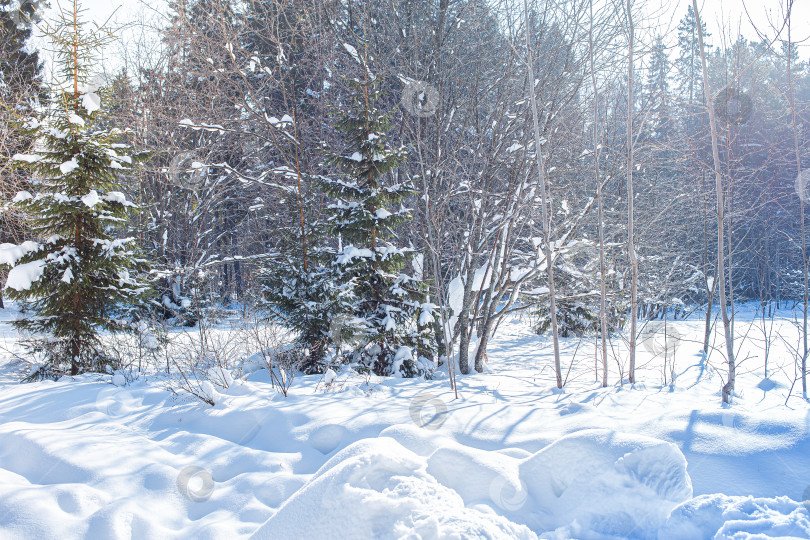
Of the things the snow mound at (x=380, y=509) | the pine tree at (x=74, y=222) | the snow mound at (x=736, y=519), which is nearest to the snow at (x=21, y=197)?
the pine tree at (x=74, y=222)

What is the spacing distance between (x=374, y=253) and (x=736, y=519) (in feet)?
19.1

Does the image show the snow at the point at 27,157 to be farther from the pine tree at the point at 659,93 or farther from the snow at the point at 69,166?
the pine tree at the point at 659,93

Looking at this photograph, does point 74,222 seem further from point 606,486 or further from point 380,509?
point 606,486

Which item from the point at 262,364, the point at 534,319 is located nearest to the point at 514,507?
the point at 262,364

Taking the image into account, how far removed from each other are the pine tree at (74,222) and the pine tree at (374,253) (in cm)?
332

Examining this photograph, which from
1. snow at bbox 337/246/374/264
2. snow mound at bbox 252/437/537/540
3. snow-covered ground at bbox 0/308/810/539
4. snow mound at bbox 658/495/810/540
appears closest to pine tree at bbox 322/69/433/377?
snow at bbox 337/246/374/264

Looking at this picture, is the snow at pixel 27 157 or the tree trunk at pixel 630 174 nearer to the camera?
the tree trunk at pixel 630 174

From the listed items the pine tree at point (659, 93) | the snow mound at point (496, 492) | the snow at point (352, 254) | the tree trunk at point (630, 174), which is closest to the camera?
the snow mound at point (496, 492)

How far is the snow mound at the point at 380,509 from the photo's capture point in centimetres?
185

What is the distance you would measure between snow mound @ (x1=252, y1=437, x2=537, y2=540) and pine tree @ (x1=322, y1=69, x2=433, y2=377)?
15.4ft

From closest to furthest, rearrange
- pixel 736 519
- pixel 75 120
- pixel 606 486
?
pixel 736 519 < pixel 606 486 < pixel 75 120

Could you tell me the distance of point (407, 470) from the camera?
2268 millimetres

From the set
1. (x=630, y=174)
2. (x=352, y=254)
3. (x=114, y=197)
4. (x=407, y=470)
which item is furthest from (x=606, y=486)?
(x=114, y=197)

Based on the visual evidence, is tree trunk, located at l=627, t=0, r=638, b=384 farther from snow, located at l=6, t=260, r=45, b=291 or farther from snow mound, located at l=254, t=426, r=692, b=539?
snow, located at l=6, t=260, r=45, b=291
